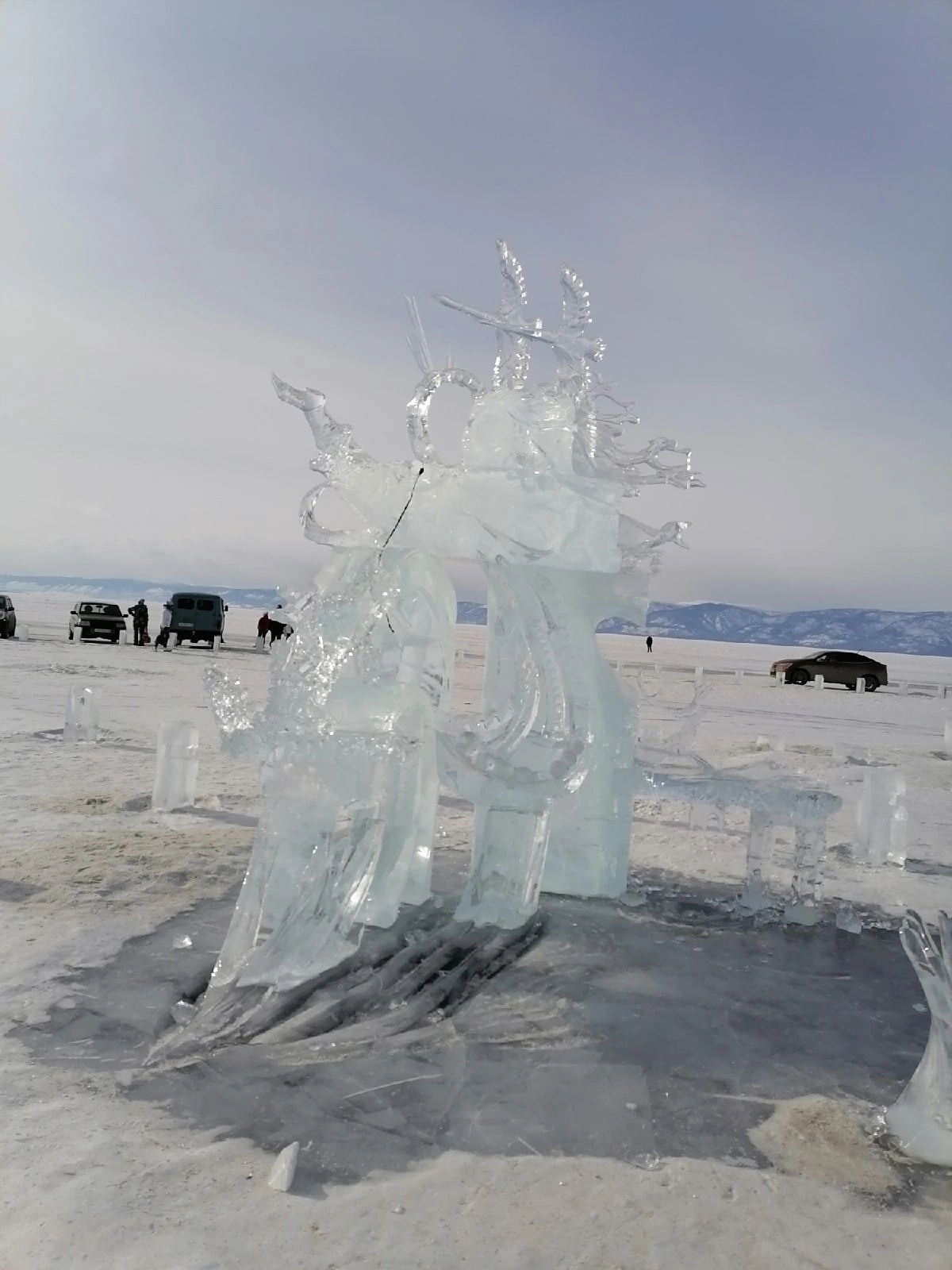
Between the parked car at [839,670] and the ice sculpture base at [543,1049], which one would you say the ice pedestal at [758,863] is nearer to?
the ice sculpture base at [543,1049]

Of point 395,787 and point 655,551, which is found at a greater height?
point 655,551

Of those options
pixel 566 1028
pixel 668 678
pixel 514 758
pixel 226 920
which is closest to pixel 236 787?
pixel 226 920

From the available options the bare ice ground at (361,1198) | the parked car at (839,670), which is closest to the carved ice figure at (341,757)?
the bare ice ground at (361,1198)

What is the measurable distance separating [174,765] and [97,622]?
20.8 meters

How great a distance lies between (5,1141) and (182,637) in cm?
2708

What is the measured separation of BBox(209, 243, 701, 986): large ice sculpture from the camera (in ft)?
16.4

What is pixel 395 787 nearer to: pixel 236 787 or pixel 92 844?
pixel 92 844

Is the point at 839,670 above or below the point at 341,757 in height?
above

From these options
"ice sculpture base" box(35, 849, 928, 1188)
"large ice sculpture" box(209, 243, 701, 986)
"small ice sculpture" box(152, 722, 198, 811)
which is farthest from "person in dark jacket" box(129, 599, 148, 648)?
"ice sculpture base" box(35, 849, 928, 1188)

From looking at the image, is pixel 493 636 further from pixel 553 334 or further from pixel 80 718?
pixel 80 718

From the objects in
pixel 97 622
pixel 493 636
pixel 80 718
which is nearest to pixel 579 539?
pixel 493 636

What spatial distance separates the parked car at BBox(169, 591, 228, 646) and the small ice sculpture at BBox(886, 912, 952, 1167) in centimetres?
2540

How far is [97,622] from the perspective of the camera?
88.7ft

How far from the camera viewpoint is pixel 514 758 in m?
5.40
